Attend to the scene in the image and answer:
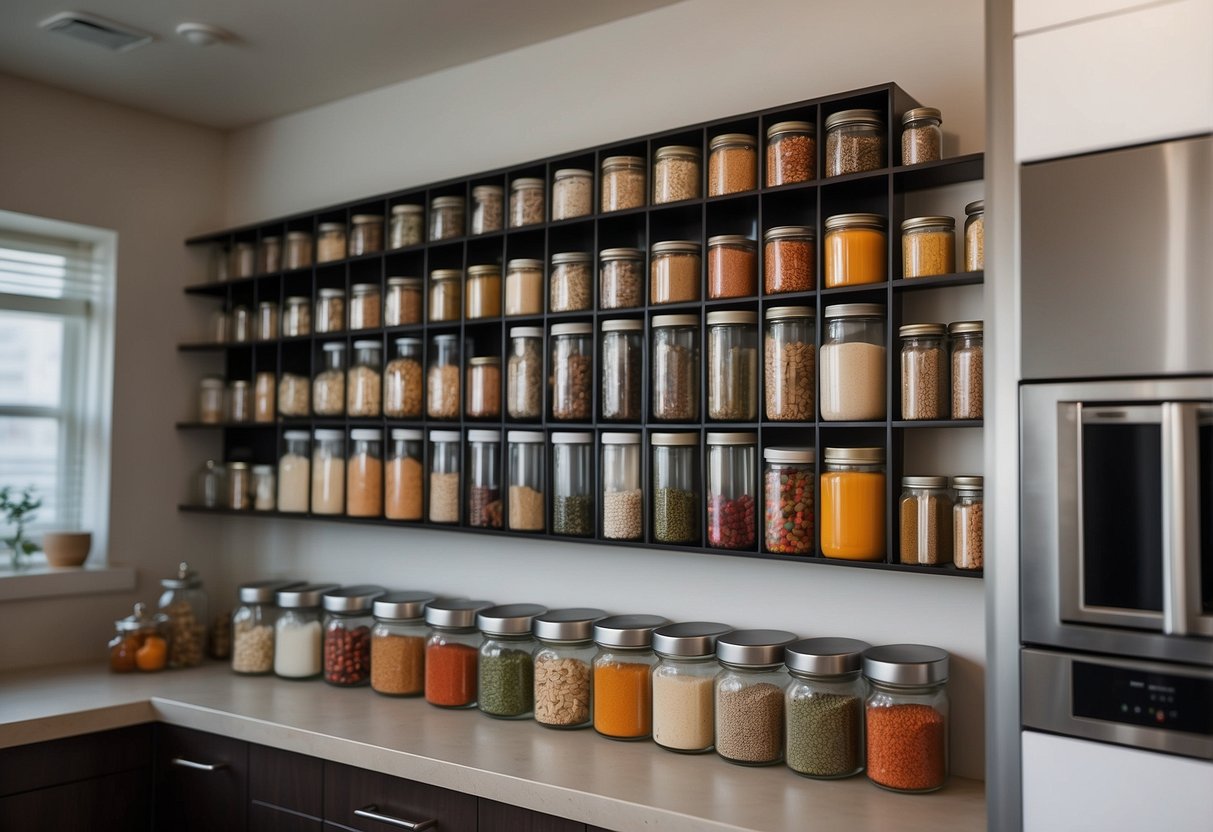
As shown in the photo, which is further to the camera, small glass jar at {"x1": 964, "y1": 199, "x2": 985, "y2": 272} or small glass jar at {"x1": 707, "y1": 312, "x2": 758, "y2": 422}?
small glass jar at {"x1": 707, "y1": 312, "x2": 758, "y2": 422}

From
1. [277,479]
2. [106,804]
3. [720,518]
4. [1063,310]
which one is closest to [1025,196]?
[1063,310]

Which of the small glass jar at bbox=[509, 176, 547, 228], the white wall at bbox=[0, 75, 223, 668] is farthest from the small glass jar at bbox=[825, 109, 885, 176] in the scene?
the white wall at bbox=[0, 75, 223, 668]

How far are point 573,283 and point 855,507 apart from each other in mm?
940

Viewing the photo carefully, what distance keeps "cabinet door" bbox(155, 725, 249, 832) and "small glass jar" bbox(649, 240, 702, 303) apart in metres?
1.62

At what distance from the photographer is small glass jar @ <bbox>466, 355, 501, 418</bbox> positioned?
105 inches

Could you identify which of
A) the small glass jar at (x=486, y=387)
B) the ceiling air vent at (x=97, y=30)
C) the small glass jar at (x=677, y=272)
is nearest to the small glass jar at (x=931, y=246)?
the small glass jar at (x=677, y=272)

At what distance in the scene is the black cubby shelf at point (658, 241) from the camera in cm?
208

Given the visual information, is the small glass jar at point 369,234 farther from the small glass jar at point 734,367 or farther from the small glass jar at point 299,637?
the small glass jar at point 734,367

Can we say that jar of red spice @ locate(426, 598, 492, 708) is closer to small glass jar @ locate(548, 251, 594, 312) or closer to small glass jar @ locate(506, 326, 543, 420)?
small glass jar @ locate(506, 326, 543, 420)

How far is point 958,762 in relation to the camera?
2.13 metres

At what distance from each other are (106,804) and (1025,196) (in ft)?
9.00

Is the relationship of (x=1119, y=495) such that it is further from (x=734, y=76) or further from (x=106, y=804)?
(x=106, y=804)

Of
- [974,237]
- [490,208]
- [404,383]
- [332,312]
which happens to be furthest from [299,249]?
[974,237]

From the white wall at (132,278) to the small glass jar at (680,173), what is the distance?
2.10 metres
